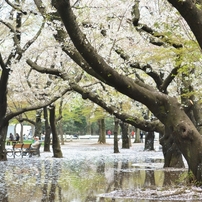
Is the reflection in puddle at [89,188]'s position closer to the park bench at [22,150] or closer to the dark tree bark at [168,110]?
the dark tree bark at [168,110]

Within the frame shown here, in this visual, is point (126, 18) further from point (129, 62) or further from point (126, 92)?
point (126, 92)

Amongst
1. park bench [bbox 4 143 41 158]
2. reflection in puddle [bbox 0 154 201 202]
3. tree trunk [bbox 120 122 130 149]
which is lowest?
reflection in puddle [bbox 0 154 201 202]

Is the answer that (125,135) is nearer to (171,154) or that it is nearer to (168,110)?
(171,154)

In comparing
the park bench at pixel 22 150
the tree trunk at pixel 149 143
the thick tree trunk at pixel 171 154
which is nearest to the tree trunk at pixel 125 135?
the tree trunk at pixel 149 143

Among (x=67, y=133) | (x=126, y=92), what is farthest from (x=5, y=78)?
(x=67, y=133)

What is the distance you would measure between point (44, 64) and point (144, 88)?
17453 mm

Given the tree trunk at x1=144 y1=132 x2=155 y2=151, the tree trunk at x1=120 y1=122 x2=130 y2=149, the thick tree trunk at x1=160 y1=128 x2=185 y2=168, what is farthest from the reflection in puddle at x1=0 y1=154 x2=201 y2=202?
the tree trunk at x1=120 y1=122 x2=130 y2=149

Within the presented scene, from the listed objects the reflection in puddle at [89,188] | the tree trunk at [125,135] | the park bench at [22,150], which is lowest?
the reflection in puddle at [89,188]

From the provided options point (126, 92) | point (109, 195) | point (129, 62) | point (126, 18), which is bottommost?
point (109, 195)

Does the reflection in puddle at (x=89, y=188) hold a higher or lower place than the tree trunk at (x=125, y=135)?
lower

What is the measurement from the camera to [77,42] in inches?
331

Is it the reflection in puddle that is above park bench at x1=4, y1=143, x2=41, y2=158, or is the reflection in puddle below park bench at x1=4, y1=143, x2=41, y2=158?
below

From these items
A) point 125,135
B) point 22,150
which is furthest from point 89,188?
point 125,135

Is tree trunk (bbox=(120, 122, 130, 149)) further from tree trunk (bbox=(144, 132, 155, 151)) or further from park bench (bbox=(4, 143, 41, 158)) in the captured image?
park bench (bbox=(4, 143, 41, 158))
